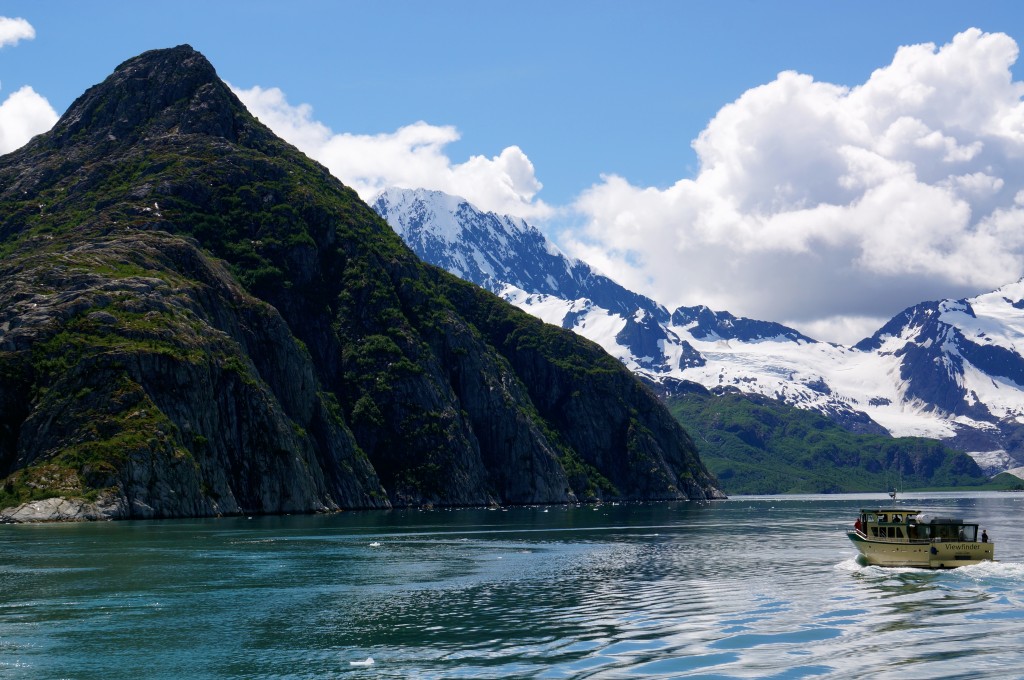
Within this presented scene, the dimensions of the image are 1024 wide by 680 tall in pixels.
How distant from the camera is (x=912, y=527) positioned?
334 ft

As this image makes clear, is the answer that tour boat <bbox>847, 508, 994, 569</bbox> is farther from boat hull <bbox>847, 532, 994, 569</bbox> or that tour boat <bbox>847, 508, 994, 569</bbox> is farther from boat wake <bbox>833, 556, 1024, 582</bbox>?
boat wake <bbox>833, 556, 1024, 582</bbox>

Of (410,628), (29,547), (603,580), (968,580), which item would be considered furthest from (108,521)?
(968,580)

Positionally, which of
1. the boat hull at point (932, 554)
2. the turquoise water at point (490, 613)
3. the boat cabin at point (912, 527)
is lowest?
the turquoise water at point (490, 613)

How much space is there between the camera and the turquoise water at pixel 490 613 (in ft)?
178

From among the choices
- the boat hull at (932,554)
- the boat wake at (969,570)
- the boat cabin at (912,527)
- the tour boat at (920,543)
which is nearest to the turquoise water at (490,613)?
the boat wake at (969,570)

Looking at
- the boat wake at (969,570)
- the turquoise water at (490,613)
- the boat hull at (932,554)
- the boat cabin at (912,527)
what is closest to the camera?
the turquoise water at (490,613)

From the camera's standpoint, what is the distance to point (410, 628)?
218 ft

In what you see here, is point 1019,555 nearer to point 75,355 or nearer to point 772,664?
point 772,664

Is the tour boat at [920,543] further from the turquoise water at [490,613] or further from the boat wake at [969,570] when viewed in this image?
the turquoise water at [490,613]

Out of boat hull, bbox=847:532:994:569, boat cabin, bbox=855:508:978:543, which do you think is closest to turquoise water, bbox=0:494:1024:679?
boat hull, bbox=847:532:994:569

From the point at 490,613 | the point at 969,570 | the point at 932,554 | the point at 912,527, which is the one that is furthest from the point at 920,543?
the point at 490,613

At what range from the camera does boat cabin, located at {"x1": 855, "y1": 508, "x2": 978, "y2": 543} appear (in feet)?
331

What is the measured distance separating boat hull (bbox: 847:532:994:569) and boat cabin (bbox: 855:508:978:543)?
2.47 ft

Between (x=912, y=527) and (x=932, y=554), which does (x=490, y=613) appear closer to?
(x=932, y=554)
